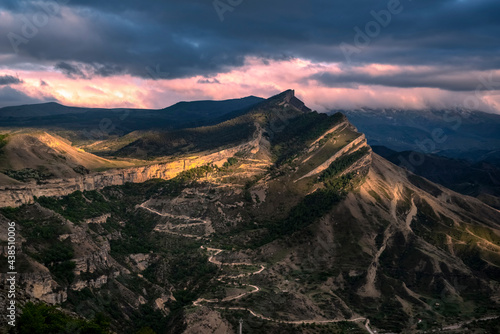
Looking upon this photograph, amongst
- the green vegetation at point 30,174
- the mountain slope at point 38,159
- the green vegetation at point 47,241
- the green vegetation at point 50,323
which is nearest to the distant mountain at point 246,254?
the green vegetation at point 47,241

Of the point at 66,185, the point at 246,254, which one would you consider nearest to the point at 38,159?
the point at 66,185

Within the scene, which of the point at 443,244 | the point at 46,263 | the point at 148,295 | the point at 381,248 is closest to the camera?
the point at 46,263

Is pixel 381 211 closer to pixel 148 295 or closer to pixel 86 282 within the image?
pixel 148 295

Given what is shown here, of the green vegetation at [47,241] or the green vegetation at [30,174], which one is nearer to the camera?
the green vegetation at [47,241]

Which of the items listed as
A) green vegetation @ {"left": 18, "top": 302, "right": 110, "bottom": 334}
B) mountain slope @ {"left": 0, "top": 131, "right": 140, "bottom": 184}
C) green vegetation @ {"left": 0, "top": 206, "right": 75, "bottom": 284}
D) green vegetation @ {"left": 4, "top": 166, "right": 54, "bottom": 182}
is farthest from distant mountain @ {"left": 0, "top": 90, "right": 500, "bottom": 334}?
green vegetation @ {"left": 4, "top": 166, "right": 54, "bottom": 182}

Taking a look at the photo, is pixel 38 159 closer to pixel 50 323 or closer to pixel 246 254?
pixel 246 254

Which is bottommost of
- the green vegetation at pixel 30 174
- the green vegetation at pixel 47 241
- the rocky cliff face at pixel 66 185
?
the green vegetation at pixel 47 241

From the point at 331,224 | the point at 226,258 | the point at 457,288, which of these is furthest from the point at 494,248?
the point at 226,258

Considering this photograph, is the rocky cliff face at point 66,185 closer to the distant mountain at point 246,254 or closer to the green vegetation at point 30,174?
the distant mountain at point 246,254

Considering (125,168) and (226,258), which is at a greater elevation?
Answer: (125,168)
